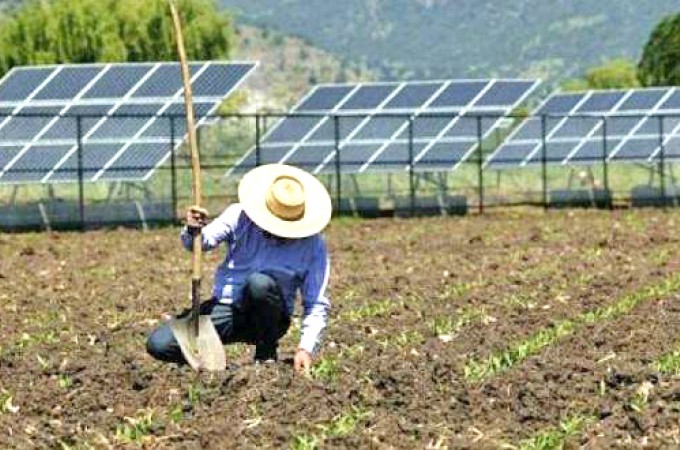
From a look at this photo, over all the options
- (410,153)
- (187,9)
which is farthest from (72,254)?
(187,9)

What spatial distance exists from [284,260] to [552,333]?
138 inches

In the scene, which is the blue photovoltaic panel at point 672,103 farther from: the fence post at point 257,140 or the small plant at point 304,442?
the small plant at point 304,442

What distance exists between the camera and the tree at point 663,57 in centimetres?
8650

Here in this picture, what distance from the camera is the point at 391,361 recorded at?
10461 millimetres

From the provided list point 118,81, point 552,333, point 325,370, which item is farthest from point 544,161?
point 325,370

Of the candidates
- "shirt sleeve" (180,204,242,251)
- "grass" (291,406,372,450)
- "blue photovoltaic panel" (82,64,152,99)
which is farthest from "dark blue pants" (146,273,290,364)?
"blue photovoltaic panel" (82,64,152,99)

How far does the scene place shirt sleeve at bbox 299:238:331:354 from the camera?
31.4ft

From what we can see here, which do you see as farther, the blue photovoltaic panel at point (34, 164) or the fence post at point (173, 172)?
the blue photovoltaic panel at point (34, 164)

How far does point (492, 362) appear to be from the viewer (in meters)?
10.6

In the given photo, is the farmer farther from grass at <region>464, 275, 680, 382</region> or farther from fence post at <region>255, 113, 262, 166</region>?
fence post at <region>255, 113, 262, 166</region>

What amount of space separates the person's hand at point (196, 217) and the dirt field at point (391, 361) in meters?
0.77

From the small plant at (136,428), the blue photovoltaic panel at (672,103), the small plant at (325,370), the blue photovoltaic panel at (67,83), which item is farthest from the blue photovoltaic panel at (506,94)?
the small plant at (136,428)

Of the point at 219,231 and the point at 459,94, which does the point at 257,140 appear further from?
the point at 219,231

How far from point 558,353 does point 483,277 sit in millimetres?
7091
